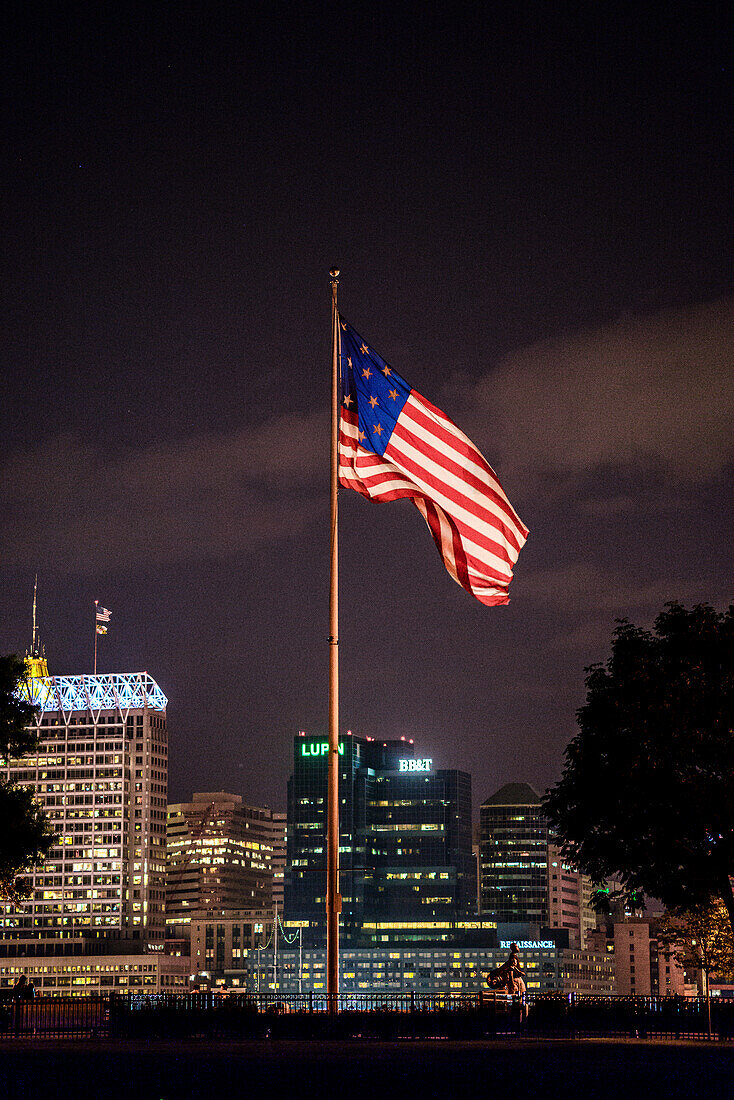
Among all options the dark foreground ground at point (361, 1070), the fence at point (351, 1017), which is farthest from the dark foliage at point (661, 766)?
the dark foreground ground at point (361, 1070)

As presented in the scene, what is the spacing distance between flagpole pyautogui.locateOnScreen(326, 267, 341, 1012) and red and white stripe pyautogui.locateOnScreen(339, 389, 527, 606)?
559 mm

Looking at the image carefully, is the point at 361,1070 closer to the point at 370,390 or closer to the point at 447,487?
the point at 447,487

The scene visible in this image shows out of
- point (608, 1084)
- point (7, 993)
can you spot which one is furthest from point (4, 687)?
point (608, 1084)

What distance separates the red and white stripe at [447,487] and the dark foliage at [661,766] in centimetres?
1062

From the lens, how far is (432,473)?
139 feet

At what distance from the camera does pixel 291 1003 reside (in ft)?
156

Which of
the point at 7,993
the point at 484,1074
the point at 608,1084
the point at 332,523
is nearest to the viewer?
the point at 608,1084

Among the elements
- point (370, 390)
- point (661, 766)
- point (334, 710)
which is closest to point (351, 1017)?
Result: point (334, 710)

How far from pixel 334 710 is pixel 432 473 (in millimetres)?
7238

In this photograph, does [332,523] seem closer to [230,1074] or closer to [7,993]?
[230,1074]

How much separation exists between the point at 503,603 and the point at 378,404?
671 cm

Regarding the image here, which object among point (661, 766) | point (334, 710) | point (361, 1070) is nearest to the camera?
point (361, 1070)

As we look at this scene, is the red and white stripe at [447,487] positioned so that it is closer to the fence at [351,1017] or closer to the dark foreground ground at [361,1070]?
the dark foreground ground at [361,1070]

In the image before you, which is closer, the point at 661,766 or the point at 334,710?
the point at 334,710
